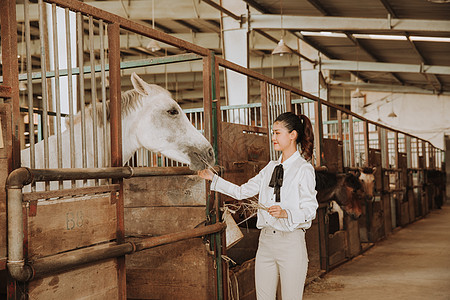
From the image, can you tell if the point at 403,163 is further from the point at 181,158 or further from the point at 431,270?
the point at 181,158

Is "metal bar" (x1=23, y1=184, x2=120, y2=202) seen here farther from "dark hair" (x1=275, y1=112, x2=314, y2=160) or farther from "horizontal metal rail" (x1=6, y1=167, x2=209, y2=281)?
"dark hair" (x1=275, y1=112, x2=314, y2=160)

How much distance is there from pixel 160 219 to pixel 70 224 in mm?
1115

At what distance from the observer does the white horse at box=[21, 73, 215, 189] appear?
2.65 metres

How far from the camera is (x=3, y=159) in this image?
62.9 inches

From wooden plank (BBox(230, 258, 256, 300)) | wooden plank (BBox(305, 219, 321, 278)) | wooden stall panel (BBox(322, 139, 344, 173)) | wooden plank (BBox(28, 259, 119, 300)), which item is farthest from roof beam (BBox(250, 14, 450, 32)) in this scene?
wooden plank (BBox(28, 259, 119, 300))

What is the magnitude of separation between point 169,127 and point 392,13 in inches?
312

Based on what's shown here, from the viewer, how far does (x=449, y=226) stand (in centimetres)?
1014

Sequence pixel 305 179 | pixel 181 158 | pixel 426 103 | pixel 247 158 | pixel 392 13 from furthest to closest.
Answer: pixel 426 103
pixel 392 13
pixel 247 158
pixel 181 158
pixel 305 179

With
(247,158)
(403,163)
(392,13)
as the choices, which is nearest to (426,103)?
(403,163)

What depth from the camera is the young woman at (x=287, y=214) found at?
2334 millimetres

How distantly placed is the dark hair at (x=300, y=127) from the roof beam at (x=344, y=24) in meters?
7.64

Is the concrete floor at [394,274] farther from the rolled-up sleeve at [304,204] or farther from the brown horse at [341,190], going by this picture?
the rolled-up sleeve at [304,204]

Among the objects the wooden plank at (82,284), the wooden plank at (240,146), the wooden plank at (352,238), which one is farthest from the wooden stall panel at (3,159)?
the wooden plank at (352,238)

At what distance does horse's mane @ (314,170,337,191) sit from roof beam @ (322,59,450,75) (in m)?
9.52
